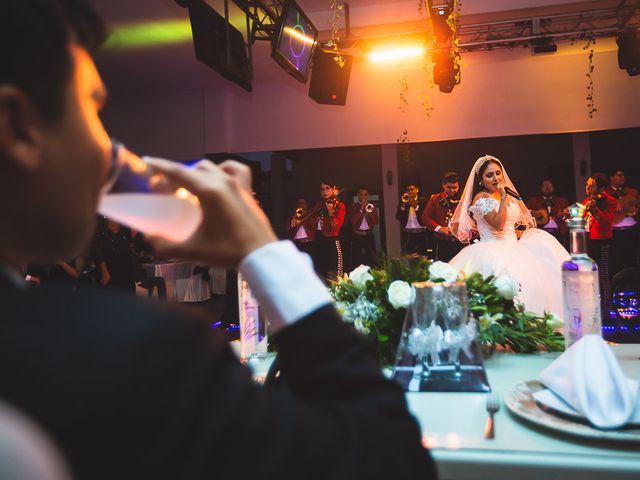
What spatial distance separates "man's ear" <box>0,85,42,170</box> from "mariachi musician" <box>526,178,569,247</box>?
305 inches

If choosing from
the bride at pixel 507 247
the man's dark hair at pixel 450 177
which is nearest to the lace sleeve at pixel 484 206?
the bride at pixel 507 247

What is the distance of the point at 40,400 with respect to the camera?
12.2 inches

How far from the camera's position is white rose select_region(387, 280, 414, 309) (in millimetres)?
1327

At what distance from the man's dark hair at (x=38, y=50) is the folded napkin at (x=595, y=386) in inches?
34.2

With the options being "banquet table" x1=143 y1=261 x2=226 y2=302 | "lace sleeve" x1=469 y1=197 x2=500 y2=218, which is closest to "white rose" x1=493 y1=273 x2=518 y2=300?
"lace sleeve" x1=469 y1=197 x2=500 y2=218

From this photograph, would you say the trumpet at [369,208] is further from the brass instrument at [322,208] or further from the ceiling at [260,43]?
the ceiling at [260,43]

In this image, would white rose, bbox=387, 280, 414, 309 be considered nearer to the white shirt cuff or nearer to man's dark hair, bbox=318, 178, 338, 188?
the white shirt cuff

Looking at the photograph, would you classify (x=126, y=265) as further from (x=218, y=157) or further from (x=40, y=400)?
(x=40, y=400)

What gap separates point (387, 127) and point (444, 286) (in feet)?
23.6

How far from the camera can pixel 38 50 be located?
1.26 ft

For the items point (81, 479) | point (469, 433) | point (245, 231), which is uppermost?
point (245, 231)

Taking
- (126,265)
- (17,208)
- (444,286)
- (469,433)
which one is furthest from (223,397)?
(126,265)

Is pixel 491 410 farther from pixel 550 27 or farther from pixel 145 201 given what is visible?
pixel 550 27

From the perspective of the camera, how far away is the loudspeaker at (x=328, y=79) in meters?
5.32
